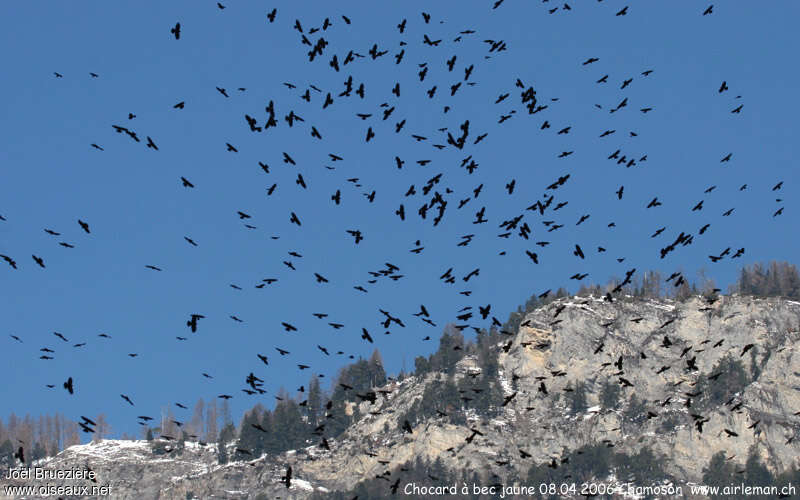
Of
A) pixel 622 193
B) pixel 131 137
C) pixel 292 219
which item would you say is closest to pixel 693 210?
pixel 622 193

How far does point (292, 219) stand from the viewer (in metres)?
84.7

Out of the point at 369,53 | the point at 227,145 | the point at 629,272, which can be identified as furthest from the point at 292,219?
the point at 629,272

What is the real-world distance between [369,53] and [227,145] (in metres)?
11.0

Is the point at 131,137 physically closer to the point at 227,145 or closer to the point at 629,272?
the point at 227,145

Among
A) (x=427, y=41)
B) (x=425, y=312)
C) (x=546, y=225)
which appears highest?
(x=427, y=41)

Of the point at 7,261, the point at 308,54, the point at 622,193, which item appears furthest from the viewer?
the point at 622,193

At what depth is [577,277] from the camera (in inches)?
3856

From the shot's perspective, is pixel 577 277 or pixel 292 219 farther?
pixel 577 277

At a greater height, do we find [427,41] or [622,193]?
[427,41]

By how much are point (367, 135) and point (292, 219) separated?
22.2ft

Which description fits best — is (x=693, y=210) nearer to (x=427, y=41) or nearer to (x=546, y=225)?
(x=546, y=225)

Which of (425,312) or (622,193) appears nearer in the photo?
(425,312)

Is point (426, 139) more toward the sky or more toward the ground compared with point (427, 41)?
more toward the ground

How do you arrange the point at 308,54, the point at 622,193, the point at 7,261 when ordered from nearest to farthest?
1. the point at 7,261
2. the point at 308,54
3. the point at 622,193
